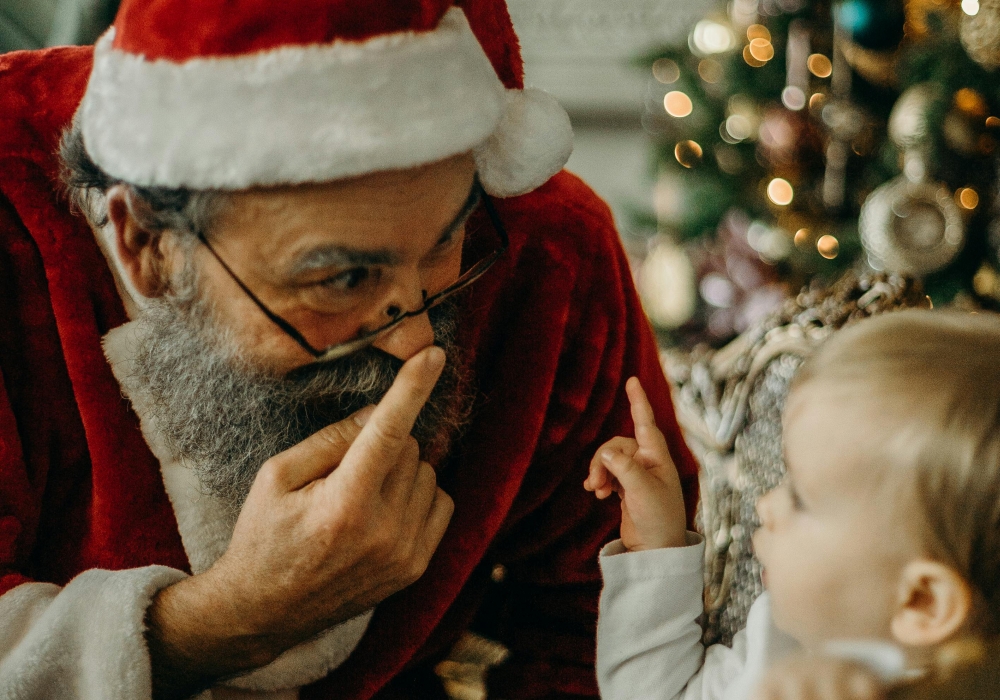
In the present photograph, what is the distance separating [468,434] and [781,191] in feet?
3.47

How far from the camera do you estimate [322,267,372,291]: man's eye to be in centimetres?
78

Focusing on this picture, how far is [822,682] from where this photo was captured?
56 centimetres

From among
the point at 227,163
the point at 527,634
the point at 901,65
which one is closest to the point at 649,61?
the point at 901,65

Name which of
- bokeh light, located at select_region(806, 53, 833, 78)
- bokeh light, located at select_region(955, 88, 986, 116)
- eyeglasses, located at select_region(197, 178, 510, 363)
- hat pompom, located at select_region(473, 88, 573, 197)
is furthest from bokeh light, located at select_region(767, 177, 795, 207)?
eyeglasses, located at select_region(197, 178, 510, 363)

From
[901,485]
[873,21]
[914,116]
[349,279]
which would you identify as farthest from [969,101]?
[349,279]

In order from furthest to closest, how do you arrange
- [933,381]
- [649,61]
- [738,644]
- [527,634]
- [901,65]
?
[649,61]
[901,65]
[527,634]
[738,644]
[933,381]

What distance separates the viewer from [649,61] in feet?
6.54

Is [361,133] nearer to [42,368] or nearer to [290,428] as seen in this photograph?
[290,428]

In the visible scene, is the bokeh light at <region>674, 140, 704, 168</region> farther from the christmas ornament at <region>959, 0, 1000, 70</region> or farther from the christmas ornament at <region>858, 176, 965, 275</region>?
the christmas ornament at <region>959, 0, 1000, 70</region>

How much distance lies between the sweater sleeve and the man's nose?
304 millimetres

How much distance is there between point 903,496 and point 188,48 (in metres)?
0.68

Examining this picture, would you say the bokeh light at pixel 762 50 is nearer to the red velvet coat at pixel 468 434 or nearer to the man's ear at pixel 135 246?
the red velvet coat at pixel 468 434

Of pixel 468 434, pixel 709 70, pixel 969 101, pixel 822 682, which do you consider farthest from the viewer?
pixel 709 70

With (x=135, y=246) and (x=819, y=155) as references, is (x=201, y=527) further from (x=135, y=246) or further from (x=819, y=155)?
(x=819, y=155)
